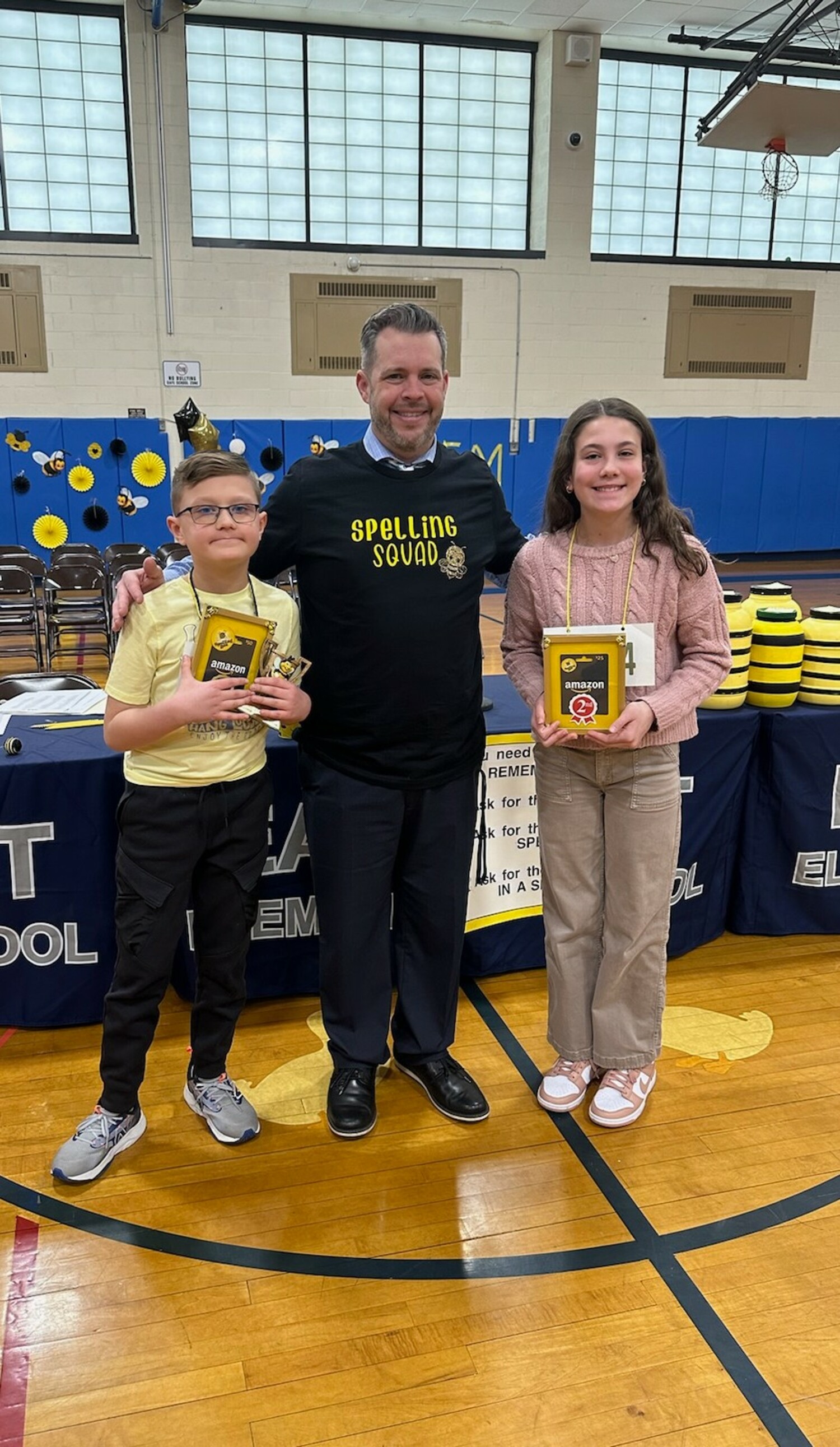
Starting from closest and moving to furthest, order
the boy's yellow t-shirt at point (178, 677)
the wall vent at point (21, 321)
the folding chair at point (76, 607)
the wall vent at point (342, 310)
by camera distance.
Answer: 1. the boy's yellow t-shirt at point (178, 677)
2. the folding chair at point (76, 607)
3. the wall vent at point (21, 321)
4. the wall vent at point (342, 310)

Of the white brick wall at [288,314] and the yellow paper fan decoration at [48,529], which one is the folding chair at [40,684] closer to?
the yellow paper fan decoration at [48,529]

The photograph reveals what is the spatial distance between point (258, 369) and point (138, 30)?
9.82 ft

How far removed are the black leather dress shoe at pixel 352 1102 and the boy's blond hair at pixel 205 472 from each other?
53.5 inches

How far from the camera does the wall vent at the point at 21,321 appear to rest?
9.23 metres

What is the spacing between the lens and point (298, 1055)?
266cm

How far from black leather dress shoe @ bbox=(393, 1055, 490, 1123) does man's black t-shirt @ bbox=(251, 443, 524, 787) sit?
0.76 m

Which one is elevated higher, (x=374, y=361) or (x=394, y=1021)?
(x=374, y=361)

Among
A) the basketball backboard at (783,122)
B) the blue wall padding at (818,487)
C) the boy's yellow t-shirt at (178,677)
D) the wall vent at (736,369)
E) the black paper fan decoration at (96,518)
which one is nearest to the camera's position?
the boy's yellow t-shirt at (178,677)

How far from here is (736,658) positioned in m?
3.04

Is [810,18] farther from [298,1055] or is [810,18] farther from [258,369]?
[298,1055]

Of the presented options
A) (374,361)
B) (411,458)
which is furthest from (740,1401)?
(374,361)

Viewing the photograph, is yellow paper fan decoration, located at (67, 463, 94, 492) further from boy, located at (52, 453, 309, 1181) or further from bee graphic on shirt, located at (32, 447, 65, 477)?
boy, located at (52, 453, 309, 1181)

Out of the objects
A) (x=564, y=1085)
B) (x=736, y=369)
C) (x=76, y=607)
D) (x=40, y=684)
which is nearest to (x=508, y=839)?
(x=564, y=1085)

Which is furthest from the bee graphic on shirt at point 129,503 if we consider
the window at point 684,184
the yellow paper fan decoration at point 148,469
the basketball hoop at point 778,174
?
the basketball hoop at point 778,174
